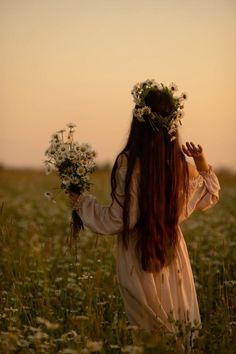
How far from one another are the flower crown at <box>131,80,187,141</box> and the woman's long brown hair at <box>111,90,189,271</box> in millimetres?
34

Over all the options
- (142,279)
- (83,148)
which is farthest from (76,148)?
(142,279)

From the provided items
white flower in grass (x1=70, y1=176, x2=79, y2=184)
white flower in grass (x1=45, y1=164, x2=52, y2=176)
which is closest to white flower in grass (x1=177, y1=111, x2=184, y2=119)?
white flower in grass (x1=70, y1=176, x2=79, y2=184)

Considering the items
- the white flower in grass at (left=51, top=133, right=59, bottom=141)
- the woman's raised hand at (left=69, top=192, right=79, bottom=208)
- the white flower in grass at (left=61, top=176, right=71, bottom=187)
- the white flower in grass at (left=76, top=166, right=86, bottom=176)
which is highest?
the white flower in grass at (left=51, top=133, right=59, bottom=141)

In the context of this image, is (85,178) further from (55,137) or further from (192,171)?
(192,171)

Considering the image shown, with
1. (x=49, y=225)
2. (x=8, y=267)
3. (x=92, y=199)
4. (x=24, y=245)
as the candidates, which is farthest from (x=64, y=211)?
(x=92, y=199)

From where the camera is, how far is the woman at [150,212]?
5188 millimetres

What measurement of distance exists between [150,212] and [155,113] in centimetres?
67

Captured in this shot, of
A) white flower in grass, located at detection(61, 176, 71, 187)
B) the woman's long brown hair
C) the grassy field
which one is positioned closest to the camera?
the grassy field

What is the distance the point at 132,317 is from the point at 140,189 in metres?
0.90

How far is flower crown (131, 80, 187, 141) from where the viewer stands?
17.2 ft

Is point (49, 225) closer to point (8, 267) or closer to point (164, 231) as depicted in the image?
point (8, 267)

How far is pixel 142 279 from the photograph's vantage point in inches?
208

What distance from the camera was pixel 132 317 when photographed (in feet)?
17.6

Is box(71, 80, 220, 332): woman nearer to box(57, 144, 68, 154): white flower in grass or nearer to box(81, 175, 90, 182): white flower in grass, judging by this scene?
box(81, 175, 90, 182): white flower in grass
